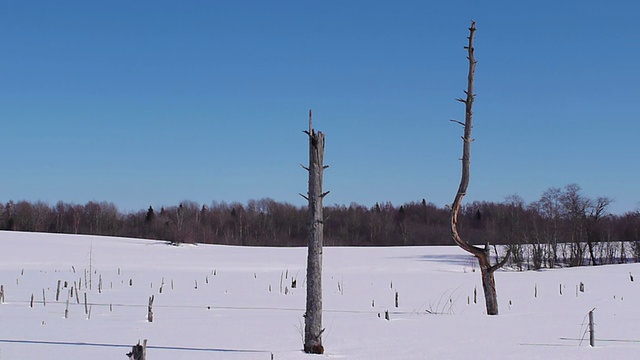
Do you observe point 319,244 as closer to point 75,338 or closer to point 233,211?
point 75,338

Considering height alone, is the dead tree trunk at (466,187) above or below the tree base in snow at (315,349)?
above

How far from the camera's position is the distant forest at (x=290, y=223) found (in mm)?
72062

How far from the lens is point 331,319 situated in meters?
15.4

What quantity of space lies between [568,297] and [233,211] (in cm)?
8733

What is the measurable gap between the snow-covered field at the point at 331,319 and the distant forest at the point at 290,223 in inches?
1398

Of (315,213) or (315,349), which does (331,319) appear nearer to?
(315,349)

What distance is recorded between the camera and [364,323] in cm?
1438

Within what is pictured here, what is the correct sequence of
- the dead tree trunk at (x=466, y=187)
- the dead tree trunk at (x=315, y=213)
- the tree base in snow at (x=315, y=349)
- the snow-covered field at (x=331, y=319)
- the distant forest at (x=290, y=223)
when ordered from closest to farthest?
the tree base in snow at (x=315, y=349) < the snow-covered field at (x=331, y=319) < the dead tree trunk at (x=315, y=213) < the dead tree trunk at (x=466, y=187) < the distant forest at (x=290, y=223)

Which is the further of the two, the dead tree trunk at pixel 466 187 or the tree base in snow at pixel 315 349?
the dead tree trunk at pixel 466 187

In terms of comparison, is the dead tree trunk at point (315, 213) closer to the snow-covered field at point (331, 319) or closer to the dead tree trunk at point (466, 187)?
the snow-covered field at point (331, 319)

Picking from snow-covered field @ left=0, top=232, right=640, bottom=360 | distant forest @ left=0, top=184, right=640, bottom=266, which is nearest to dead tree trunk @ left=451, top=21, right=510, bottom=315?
snow-covered field @ left=0, top=232, right=640, bottom=360

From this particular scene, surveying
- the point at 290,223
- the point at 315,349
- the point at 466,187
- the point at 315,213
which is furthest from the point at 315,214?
the point at 290,223

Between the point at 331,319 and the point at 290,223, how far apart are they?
3286 inches

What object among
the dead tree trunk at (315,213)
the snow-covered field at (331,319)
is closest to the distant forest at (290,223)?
the snow-covered field at (331,319)
